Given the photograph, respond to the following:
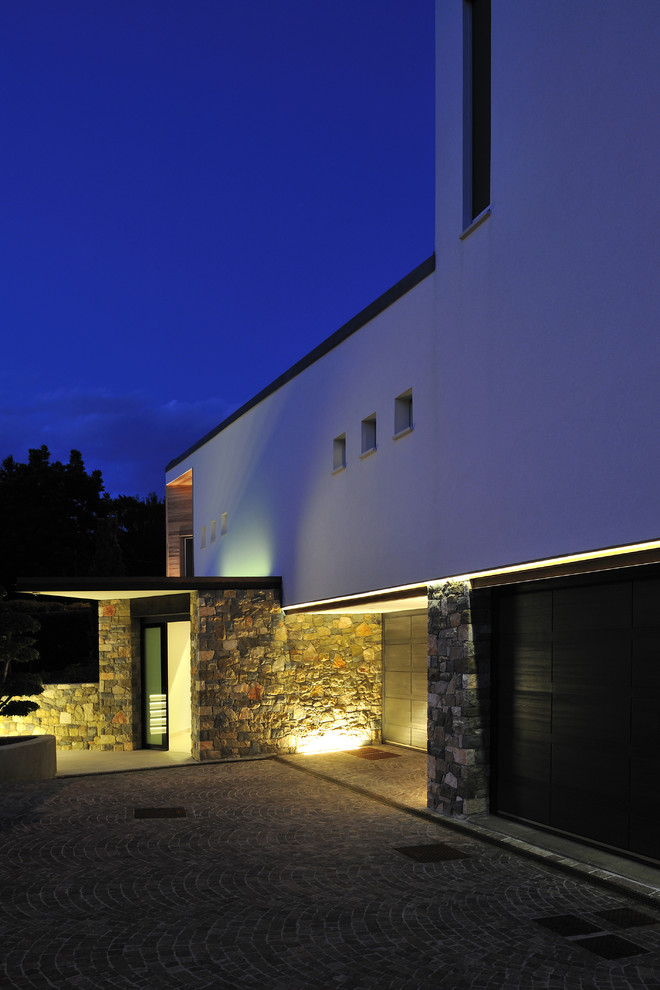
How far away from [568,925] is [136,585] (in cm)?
938

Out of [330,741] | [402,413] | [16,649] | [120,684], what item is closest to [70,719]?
[120,684]

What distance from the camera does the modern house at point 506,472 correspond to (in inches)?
255

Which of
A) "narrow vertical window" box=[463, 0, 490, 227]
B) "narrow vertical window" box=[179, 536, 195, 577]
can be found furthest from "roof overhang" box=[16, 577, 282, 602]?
"narrow vertical window" box=[179, 536, 195, 577]

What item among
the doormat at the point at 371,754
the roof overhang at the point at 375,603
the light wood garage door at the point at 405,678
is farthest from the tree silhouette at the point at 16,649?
the light wood garage door at the point at 405,678

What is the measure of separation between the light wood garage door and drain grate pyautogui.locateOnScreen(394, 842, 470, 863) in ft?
17.5

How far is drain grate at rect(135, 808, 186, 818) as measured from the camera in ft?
31.2

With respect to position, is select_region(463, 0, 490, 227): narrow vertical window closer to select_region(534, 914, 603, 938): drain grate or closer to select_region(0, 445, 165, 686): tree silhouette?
select_region(534, 914, 603, 938): drain grate

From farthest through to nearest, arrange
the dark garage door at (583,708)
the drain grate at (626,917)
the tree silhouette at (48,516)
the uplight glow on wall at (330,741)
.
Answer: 1. the tree silhouette at (48,516)
2. the uplight glow on wall at (330,741)
3. the dark garage door at (583,708)
4. the drain grate at (626,917)

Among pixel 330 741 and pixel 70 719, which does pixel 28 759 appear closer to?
A: pixel 70 719

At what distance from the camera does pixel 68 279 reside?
370ft

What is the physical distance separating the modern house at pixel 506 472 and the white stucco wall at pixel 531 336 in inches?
1.0

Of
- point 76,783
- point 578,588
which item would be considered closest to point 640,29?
point 578,588

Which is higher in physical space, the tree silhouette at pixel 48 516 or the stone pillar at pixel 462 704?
the tree silhouette at pixel 48 516

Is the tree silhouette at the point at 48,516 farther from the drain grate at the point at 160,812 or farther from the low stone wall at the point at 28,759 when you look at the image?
the drain grate at the point at 160,812
